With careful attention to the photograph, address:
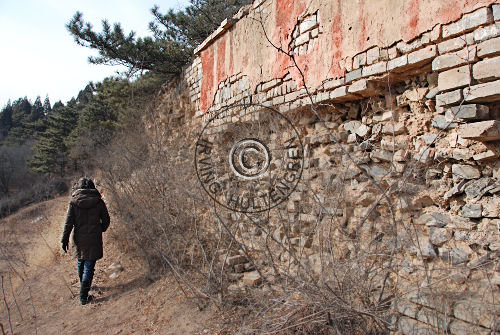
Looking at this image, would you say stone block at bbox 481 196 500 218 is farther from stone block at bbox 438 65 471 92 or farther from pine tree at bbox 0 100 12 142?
pine tree at bbox 0 100 12 142

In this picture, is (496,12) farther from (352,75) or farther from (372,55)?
(352,75)

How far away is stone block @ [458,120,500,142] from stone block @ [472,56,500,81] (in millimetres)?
260

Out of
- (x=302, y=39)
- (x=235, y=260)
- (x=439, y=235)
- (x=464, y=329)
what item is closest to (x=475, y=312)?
(x=464, y=329)

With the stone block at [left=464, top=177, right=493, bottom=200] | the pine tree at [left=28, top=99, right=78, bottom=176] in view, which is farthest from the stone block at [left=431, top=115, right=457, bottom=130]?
the pine tree at [left=28, top=99, right=78, bottom=176]

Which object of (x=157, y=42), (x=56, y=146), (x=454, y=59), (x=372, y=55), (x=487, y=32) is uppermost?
(x=157, y=42)

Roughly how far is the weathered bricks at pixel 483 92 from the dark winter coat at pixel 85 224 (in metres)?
3.73

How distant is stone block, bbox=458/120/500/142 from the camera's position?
1.88 meters

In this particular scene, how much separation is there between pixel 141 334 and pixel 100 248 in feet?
4.35

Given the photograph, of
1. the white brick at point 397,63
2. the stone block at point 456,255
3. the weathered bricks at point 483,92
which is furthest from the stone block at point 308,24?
the stone block at point 456,255

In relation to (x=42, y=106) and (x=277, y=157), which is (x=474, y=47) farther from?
(x=42, y=106)

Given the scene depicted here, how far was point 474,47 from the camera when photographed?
191 cm

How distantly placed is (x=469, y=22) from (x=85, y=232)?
4.00m

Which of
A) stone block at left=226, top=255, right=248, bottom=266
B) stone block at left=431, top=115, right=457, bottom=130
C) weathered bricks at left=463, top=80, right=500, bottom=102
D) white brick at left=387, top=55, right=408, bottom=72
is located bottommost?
stone block at left=226, top=255, right=248, bottom=266

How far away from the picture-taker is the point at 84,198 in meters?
3.64
